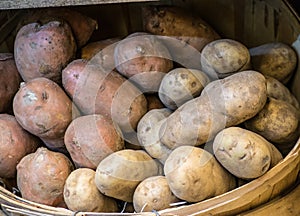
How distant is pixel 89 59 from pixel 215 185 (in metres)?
0.44

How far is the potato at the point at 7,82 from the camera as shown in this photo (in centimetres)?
99

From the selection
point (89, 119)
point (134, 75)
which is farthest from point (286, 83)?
point (89, 119)

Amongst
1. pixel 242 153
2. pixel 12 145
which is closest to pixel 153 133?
pixel 242 153

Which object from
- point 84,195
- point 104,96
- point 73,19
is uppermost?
point 73,19

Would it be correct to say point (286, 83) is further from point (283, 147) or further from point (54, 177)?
point (54, 177)

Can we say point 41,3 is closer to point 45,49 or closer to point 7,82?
point 45,49

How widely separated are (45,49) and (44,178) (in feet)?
0.93

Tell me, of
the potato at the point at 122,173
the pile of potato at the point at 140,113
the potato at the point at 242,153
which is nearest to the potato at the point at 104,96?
the pile of potato at the point at 140,113

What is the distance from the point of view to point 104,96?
90 cm

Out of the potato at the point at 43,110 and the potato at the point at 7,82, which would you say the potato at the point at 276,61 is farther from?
the potato at the point at 7,82

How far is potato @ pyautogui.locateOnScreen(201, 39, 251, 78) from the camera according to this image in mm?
875

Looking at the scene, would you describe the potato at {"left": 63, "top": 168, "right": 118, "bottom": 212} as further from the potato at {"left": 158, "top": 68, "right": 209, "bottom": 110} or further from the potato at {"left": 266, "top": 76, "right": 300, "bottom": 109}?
the potato at {"left": 266, "top": 76, "right": 300, "bottom": 109}

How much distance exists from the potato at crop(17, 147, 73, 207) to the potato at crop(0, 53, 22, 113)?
8.1 inches

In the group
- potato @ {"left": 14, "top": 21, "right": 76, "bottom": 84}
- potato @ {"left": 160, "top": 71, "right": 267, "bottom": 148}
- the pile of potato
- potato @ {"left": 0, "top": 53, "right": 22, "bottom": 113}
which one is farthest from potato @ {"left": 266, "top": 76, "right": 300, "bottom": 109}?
potato @ {"left": 0, "top": 53, "right": 22, "bottom": 113}
